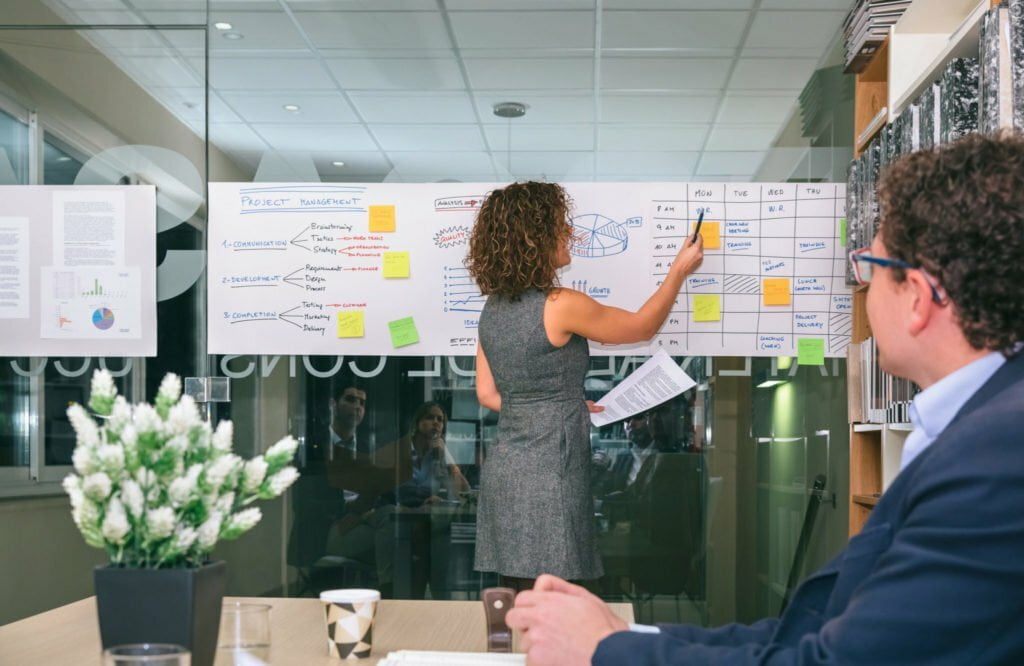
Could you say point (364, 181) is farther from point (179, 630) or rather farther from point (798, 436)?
point (179, 630)

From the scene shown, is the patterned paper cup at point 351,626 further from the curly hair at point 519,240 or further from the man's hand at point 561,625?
the curly hair at point 519,240

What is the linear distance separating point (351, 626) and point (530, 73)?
9.29 feet

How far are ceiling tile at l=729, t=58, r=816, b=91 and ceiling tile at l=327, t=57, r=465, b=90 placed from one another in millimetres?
967

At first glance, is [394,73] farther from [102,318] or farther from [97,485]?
[97,485]

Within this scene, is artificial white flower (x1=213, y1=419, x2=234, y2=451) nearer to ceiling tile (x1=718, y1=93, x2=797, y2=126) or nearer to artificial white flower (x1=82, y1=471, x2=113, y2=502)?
artificial white flower (x1=82, y1=471, x2=113, y2=502)

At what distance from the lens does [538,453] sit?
296cm

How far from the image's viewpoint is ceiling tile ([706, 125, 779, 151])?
12.7ft

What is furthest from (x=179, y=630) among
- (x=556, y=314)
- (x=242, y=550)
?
(x=242, y=550)

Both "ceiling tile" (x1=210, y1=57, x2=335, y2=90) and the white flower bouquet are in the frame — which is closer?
the white flower bouquet

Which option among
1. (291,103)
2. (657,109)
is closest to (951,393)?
(657,109)

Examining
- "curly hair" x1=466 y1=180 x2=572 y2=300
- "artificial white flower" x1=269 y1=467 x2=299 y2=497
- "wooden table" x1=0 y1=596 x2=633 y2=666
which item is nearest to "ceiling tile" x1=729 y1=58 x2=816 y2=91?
"curly hair" x1=466 y1=180 x2=572 y2=300

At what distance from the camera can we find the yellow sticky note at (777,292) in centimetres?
374

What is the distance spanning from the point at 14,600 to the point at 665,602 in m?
2.21

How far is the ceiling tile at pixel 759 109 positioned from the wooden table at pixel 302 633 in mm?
2336
